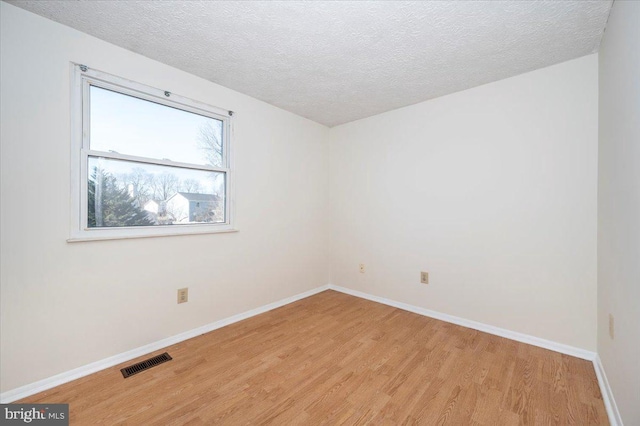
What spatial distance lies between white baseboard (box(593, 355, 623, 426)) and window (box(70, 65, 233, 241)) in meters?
3.02

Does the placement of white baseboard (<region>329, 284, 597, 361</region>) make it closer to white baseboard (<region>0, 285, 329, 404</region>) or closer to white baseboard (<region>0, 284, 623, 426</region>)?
white baseboard (<region>0, 284, 623, 426</region>)

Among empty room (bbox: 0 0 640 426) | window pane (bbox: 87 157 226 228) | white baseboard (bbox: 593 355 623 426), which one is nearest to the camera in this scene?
white baseboard (bbox: 593 355 623 426)

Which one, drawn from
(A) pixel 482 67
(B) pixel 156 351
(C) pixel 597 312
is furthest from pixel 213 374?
(A) pixel 482 67

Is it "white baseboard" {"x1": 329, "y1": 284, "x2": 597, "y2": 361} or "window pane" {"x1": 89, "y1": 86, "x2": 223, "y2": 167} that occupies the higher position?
"window pane" {"x1": 89, "y1": 86, "x2": 223, "y2": 167}

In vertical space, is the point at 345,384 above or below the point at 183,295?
below

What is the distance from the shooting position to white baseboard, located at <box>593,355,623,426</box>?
1.41m

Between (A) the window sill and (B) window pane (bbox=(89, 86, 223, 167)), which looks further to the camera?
(B) window pane (bbox=(89, 86, 223, 167))

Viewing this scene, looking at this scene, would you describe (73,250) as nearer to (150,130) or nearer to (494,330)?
(150,130)

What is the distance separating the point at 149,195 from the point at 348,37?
2.02 meters

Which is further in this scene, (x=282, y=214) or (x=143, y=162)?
(x=282, y=214)

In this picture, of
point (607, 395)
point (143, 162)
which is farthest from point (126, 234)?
point (607, 395)

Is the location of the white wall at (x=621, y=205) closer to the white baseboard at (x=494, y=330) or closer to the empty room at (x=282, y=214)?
the empty room at (x=282, y=214)

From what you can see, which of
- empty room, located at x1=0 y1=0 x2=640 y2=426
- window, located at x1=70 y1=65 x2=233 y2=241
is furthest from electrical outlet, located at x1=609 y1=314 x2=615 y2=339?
window, located at x1=70 y1=65 x2=233 y2=241

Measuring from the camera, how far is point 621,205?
1459 millimetres
